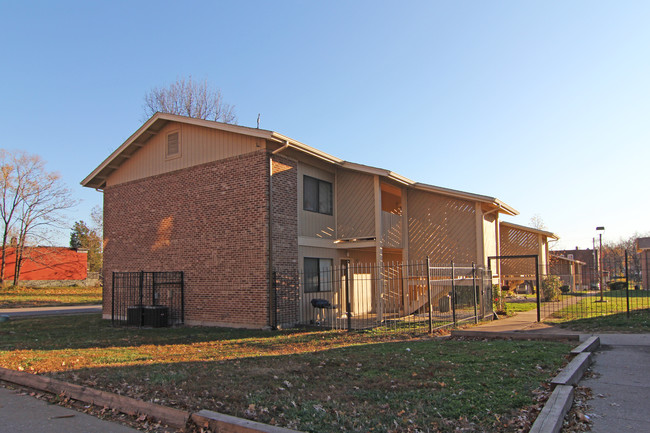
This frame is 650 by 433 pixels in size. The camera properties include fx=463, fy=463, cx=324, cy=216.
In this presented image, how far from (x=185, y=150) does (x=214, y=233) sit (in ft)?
10.6

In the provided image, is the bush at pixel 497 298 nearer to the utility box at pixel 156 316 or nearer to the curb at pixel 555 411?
the utility box at pixel 156 316

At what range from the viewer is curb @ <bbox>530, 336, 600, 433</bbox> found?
4230mm

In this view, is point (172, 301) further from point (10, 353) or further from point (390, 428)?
point (390, 428)

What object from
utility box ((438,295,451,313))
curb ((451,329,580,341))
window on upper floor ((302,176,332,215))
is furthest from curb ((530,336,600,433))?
utility box ((438,295,451,313))

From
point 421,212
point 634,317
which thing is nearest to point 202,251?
point 421,212

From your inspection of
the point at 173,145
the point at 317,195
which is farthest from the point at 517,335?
the point at 173,145

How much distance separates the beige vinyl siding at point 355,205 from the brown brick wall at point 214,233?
243 cm

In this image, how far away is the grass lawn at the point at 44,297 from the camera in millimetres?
27842

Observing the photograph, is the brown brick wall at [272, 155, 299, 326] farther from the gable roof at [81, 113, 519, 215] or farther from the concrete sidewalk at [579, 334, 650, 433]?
the concrete sidewalk at [579, 334, 650, 433]

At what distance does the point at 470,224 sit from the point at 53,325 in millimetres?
14760

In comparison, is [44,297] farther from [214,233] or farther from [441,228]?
[441,228]

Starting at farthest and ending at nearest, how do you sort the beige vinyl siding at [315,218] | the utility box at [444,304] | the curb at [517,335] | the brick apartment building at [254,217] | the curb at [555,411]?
the utility box at [444,304] < the beige vinyl siding at [315,218] < the brick apartment building at [254,217] < the curb at [517,335] < the curb at [555,411]

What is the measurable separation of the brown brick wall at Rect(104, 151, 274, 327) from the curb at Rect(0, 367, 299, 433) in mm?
6615

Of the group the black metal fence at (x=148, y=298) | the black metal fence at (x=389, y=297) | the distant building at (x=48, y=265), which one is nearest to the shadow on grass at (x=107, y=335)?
the black metal fence at (x=148, y=298)
